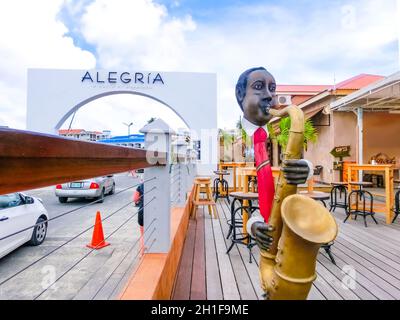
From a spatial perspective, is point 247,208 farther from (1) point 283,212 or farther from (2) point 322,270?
(1) point 283,212

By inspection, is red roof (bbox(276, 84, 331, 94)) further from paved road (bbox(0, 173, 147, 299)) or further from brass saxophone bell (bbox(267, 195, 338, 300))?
brass saxophone bell (bbox(267, 195, 338, 300))

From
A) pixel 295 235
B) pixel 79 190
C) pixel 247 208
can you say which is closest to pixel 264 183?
pixel 295 235

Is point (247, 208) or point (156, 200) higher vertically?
point (156, 200)

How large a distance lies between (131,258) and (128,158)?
2.58m

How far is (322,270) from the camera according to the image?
8.23ft

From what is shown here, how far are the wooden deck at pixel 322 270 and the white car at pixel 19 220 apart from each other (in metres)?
2.05

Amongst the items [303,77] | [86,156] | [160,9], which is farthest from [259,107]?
[303,77]

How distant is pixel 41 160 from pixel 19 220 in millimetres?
4058

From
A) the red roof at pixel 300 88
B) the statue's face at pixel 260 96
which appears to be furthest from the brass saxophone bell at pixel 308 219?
the red roof at pixel 300 88

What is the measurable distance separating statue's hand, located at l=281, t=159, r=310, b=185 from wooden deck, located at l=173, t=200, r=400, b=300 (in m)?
1.37

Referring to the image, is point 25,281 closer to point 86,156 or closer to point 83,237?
point 83,237

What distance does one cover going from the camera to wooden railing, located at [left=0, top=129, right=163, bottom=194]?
464 millimetres

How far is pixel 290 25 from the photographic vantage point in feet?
13.0
